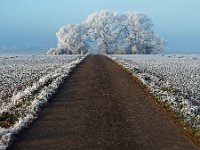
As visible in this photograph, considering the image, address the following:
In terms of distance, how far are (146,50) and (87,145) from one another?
135 meters

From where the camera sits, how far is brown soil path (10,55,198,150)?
42.4ft

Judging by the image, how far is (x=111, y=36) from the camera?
142m

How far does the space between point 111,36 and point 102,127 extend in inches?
5022

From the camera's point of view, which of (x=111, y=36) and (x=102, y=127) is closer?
(x=102, y=127)

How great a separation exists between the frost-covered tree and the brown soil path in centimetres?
12007

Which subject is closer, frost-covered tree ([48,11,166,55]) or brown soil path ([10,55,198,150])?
brown soil path ([10,55,198,150])

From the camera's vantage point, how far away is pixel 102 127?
15094 mm

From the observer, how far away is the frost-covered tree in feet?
467

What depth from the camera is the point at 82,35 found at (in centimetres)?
14388

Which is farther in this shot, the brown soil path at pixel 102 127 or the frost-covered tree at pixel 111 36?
the frost-covered tree at pixel 111 36

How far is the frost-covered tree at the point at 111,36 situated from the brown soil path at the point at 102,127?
4727 inches

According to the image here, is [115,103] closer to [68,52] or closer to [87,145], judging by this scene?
[87,145]

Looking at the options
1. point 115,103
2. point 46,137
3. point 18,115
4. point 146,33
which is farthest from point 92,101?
point 146,33

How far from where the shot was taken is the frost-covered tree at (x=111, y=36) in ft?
467
